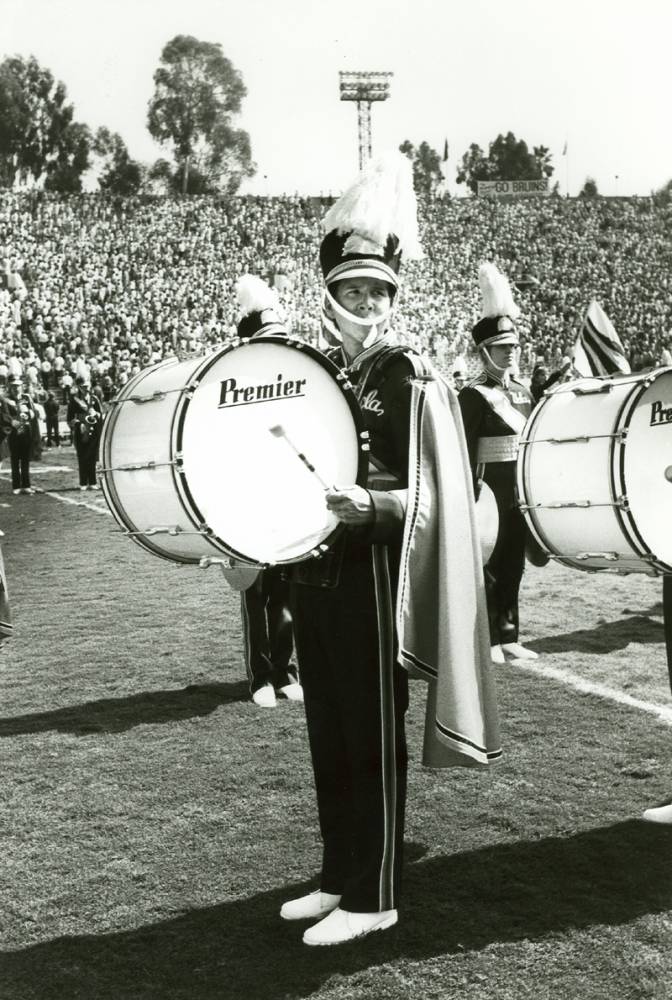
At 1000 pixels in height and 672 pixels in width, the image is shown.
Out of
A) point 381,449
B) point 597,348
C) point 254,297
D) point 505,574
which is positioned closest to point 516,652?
point 505,574

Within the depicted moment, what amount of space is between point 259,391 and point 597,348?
531 centimetres

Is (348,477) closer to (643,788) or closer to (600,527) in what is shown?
(600,527)

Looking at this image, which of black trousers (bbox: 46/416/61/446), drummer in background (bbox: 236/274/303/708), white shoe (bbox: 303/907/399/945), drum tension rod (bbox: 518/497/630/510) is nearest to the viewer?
white shoe (bbox: 303/907/399/945)

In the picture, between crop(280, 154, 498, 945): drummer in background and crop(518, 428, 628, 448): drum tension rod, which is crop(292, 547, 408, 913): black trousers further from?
crop(518, 428, 628, 448): drum tension rod

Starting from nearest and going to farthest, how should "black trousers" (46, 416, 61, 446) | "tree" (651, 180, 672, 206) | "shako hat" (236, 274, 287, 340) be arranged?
1. "shako hat" (236, 274, 287, 340)
2. "black trousers" (46, 416, 61, 446)
3. "tree" (651, 180, 672, 206)

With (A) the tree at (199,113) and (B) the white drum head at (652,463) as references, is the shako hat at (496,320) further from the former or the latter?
(A) the tree at (199,113)

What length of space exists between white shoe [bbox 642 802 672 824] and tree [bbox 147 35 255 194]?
69.3 m

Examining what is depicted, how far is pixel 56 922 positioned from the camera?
348 centimetres

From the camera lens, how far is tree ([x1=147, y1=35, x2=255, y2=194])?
226 feet

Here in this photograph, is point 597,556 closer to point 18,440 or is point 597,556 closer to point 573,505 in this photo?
point 573,505

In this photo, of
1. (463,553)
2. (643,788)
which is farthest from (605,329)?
(463,553)

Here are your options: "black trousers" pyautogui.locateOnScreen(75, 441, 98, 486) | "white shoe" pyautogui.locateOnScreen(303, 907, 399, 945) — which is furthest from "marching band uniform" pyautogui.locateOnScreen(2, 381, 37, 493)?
"white shoe" pyautogui.locateOnScreen(303, 907, 399, 945)

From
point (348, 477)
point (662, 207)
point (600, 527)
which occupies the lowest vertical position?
point (600, 527)

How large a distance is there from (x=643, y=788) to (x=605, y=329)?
14.1 feet
